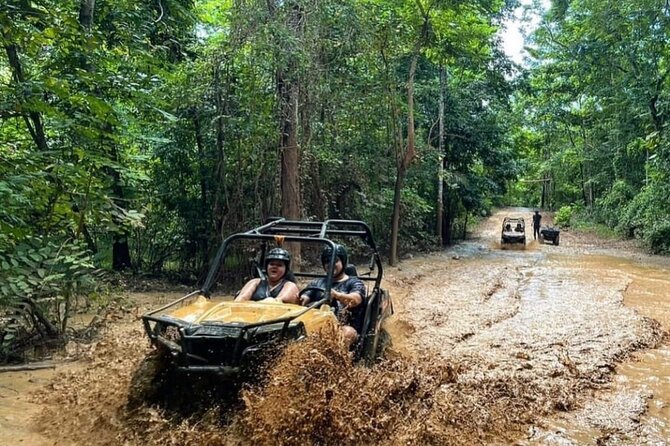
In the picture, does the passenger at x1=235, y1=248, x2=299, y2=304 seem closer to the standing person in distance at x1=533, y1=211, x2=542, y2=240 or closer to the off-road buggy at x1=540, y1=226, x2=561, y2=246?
the off-road buggy at x1=540, y1=226, x2=561, y2=246

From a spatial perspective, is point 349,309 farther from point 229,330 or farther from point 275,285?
point 229,330

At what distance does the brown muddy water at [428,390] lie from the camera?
386 centimetres

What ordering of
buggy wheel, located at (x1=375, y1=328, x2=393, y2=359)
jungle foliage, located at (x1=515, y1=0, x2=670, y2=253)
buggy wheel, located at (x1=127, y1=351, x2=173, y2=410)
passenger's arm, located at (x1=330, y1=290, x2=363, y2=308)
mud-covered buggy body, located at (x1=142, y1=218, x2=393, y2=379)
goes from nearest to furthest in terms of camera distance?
1. mud-covered buggy body, located at (x1=142, y1=218, x2=393, y2=379)
2. buggy wheel, located at (x1=127, y1=351, x2=173, y2=410)
3. passenger's arm, located at (x1=330, y1=290, x2=363, y2=308)
4. buggy wheel, located at (x1=375, y1=328, x2=393, y2=359)
5. jungle foliage, located at (x1=515, y1=0, x2=670, y2=253)

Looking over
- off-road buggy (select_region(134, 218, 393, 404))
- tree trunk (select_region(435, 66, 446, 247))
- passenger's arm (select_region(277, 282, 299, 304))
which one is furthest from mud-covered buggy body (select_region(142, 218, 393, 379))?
tree trunk (select_region(435, 66, 446, 247))

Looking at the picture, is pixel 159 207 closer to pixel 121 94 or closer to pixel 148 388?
pixel 121 94

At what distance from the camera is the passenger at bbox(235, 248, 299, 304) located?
17.6 feet

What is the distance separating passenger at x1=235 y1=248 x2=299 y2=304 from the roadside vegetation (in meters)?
2.17

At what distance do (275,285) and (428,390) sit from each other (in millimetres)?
1734

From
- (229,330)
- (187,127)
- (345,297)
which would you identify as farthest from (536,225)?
(229,330)

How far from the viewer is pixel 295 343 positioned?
406 centimetres

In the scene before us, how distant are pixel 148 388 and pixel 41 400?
1667mm

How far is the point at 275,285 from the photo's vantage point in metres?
5.52

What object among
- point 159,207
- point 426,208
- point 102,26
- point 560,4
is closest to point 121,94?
point 102,26

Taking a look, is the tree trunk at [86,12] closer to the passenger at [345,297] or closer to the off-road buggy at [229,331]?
the off-road buggy at [229,331]
